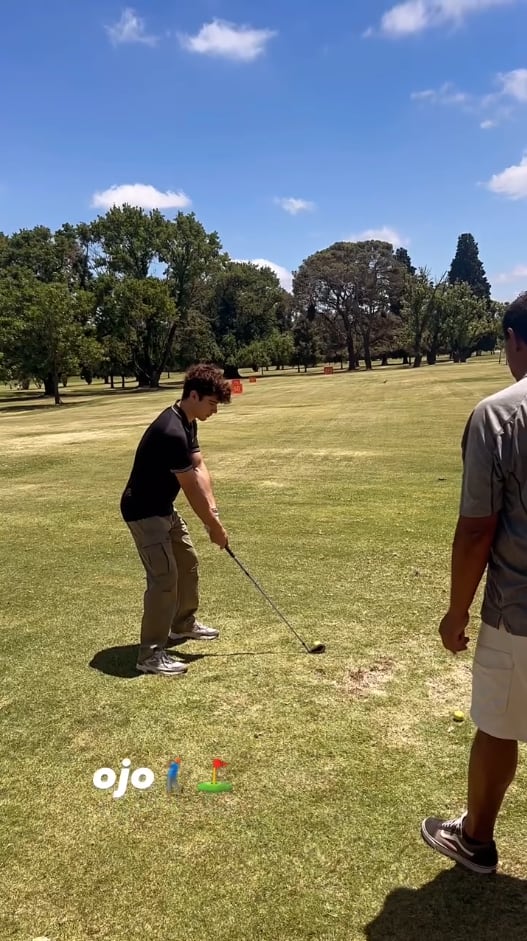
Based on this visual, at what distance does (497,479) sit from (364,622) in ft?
12.0

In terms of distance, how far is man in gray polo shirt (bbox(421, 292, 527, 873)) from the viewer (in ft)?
8.04

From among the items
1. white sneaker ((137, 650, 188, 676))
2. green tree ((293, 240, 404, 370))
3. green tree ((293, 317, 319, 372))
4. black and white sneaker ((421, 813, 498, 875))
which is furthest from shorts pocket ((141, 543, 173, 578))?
green tree ((293, 317, 319, 372))

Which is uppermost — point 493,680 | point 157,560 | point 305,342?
point 305,342

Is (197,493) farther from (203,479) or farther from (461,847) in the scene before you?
(461,847)

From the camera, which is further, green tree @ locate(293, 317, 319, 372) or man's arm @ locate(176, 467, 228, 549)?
green tree @ locate(293, 317, 319, 372)

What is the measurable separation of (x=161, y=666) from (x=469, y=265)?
123 metres

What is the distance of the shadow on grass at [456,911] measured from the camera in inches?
107

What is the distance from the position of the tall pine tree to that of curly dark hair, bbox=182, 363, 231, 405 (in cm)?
11989

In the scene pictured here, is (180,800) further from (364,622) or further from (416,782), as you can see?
(364,622)

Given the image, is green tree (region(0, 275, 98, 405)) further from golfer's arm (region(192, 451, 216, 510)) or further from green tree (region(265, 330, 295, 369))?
golfer's arm (region(192, 451, 216, 510))

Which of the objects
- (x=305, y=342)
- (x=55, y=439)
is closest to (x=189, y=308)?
(x=305, y=342)

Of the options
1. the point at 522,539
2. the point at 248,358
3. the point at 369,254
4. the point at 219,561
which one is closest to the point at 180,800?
the point at 522,539

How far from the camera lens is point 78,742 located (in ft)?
13.9

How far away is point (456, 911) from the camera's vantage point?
281 cm
